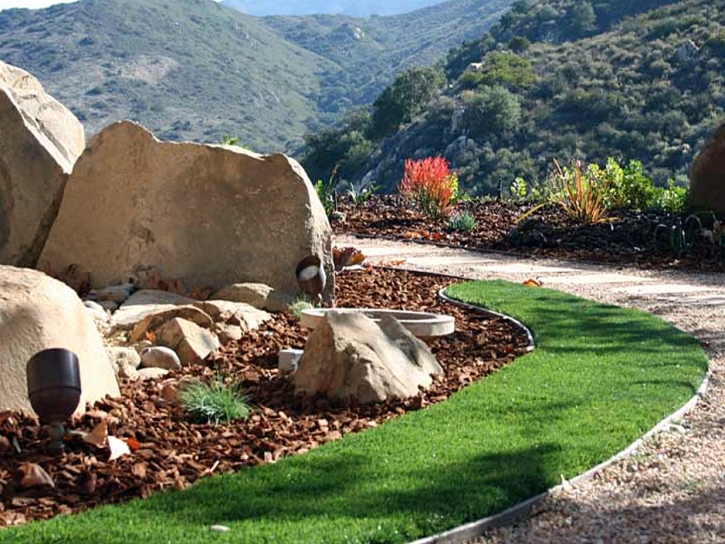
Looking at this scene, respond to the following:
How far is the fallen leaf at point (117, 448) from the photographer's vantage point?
4.46m

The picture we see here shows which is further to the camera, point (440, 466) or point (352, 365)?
point (352, 365)

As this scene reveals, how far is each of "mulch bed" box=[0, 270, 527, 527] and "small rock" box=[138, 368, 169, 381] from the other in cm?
13

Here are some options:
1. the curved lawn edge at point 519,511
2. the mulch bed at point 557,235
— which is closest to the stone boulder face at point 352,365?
the curved lawn edge at point 519,511

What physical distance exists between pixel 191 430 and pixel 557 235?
927 centimetres

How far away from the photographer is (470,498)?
402 cm

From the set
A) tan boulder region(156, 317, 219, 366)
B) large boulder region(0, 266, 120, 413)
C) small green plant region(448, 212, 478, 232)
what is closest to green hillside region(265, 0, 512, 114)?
small green plant region(448, 212, 478, 232)

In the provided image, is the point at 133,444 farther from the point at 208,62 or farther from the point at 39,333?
the point at 208,62

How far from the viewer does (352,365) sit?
5500mm

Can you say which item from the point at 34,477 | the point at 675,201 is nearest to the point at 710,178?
the point at 675,201

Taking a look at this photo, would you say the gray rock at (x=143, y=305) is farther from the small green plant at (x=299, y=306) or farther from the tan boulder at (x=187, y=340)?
the small green plant at (x=299, y=306)

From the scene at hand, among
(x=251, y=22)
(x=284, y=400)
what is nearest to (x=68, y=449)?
(x=284, y=400)

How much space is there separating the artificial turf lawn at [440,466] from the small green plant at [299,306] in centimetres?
187

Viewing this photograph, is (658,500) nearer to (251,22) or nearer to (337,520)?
(337,520)

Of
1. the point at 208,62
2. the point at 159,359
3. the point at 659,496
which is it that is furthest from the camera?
the point at 208,62
